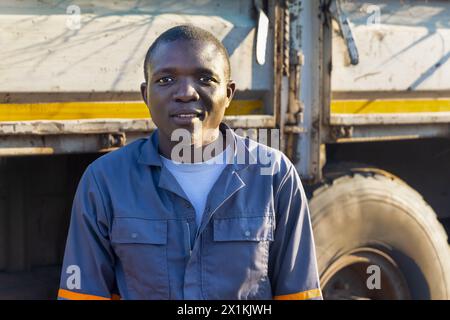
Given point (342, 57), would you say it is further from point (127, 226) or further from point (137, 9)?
point (127, 226)

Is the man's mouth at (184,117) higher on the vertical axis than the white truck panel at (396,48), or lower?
lower

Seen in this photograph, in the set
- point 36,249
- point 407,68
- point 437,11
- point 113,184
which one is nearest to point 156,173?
point 113,184

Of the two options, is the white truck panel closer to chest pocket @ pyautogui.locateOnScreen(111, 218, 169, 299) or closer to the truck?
the truck

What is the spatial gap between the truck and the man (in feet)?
2.91

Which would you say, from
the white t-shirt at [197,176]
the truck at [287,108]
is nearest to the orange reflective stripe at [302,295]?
the white t-shirt at [197,176]

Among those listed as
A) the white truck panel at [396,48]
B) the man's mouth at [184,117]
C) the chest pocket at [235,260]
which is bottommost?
the chest pocket at [235,260]

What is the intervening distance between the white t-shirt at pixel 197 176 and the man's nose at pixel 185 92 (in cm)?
15

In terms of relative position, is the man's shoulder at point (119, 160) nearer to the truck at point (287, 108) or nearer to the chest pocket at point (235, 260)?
the chest pocket at point (235, 260)

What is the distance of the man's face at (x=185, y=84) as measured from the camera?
1812 mm

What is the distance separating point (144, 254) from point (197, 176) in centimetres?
22

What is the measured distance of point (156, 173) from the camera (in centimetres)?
185

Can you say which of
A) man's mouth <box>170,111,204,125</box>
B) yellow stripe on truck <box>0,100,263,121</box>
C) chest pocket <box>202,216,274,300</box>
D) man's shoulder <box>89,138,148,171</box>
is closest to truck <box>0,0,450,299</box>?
yellow stripe on truck <box>0,100,263,121</box>

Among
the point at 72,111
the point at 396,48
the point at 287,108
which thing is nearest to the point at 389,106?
the point at 396,48

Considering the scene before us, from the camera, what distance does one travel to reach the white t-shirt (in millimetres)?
1836
